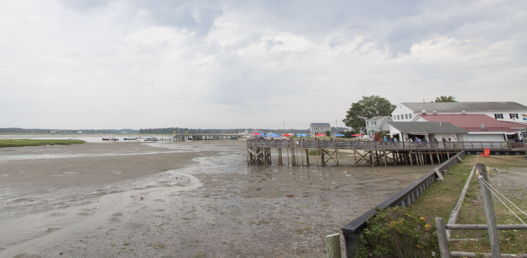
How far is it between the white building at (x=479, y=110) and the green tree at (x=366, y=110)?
27330 millimetres

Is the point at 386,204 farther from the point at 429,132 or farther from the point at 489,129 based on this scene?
the point at 489,129

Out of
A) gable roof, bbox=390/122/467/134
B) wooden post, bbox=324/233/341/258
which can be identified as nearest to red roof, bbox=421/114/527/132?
gable roof, bbox=390/122/467/134

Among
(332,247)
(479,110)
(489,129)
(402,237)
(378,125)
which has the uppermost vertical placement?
(479,110)

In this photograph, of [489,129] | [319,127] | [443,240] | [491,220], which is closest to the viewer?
[491,220]

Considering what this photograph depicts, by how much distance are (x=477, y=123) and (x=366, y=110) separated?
37430mm

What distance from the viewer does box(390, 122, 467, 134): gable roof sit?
1359 inches

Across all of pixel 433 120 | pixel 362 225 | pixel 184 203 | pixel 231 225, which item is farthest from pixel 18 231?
pixel 433 120

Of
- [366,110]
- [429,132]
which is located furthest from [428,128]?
[366,110]

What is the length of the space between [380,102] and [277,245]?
75.9m

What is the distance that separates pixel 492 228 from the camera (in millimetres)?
4312

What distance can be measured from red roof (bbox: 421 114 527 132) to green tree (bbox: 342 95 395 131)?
108 ft

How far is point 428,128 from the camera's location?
35094mm

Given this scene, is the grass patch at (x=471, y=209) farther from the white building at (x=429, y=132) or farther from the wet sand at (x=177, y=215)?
the white building at (x=429, y=132)

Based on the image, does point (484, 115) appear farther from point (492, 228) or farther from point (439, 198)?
point (492, 228)
